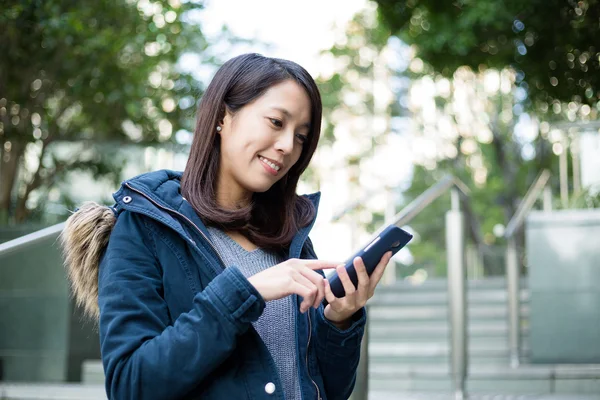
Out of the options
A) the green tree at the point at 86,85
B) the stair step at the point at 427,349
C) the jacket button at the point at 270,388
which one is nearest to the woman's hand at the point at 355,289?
the jacket button at the point at 270,388

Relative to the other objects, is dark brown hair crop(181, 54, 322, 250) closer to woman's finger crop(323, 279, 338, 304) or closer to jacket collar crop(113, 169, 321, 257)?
jacket collar crop(113, 169, 321, 257)

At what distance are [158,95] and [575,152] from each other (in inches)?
194

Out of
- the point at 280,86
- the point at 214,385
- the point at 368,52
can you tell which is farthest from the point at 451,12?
the point at 368,52

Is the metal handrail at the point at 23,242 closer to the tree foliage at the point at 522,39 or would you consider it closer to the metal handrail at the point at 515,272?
the tree foliage at the point at 522,39

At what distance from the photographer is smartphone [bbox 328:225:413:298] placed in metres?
1.65

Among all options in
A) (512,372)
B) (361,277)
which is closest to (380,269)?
(361,277)

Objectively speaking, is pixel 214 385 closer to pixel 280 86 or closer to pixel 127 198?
pixel 127 198

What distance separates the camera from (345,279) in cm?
168

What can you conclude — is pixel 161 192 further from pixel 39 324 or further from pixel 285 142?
pixel 39 324

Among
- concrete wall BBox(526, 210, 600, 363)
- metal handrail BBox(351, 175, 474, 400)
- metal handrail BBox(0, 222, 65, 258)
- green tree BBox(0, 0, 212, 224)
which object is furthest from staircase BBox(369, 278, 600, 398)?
metal handrail BBox(0, 222, 65, 258)

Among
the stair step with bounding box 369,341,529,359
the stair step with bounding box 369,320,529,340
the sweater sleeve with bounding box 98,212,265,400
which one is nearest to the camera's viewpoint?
the sweater sleeve with bounding box 98,212,265,400

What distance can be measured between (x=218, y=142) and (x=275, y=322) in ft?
1.37

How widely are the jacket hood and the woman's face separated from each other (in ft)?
0.50

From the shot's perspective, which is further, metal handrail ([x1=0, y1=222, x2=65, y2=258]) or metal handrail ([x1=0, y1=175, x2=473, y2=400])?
metal handrail ([x1=0, y1=175, x2=473, y2=400])
